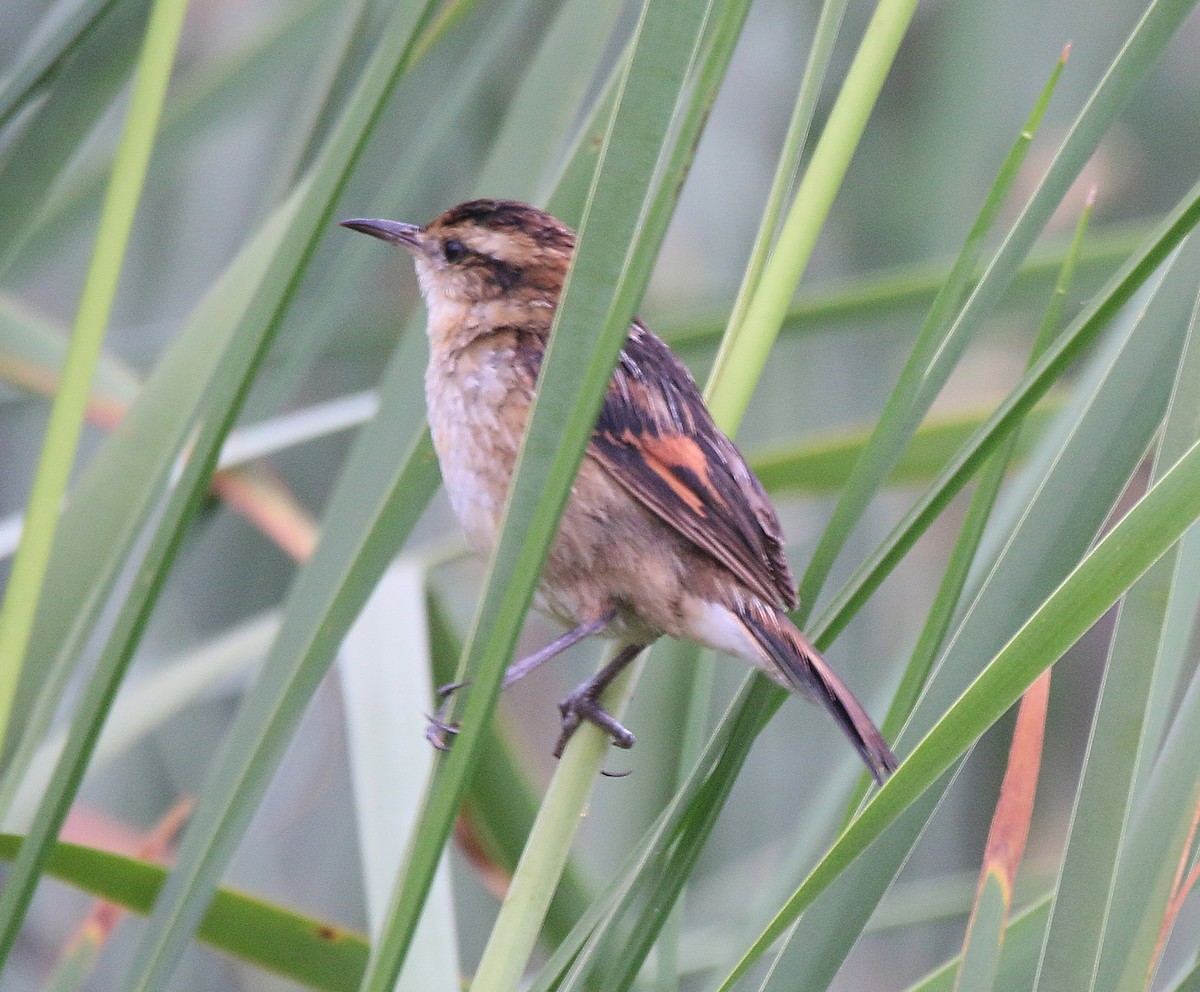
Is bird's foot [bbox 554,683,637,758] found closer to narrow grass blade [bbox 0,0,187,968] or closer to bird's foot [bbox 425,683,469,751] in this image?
bird's foot [bbox 425,683,469,751]

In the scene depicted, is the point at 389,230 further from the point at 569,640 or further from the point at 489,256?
the point at 569,640

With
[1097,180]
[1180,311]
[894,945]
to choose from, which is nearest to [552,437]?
[1180,311]

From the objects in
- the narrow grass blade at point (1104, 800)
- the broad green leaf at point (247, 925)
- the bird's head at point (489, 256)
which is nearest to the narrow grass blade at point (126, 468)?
the broad green leaf at point (247, 925)

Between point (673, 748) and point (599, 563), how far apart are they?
655 millimetres

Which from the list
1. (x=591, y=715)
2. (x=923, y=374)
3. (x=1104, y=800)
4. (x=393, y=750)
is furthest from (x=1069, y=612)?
(x=393, y=750)

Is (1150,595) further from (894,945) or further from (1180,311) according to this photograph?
(894,945)

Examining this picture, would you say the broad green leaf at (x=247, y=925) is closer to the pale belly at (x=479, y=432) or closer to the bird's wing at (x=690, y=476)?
the pale belly at (x=479, y=432)

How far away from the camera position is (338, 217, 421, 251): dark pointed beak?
7.23 feet

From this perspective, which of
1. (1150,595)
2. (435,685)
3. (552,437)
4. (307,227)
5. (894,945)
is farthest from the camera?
(894,945)

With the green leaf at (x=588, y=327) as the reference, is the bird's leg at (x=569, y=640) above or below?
below

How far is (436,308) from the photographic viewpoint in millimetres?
2486

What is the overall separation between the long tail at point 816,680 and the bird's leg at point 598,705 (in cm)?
20

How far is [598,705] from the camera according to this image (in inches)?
69.3

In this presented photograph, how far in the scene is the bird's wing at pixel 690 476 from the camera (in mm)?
2061
